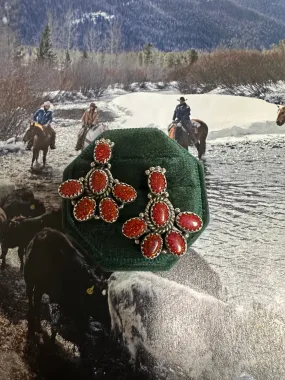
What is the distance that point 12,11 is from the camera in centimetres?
134

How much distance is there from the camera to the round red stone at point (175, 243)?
3.61ft

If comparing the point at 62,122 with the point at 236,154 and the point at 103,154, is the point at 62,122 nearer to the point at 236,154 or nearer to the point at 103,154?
the point at 103,154

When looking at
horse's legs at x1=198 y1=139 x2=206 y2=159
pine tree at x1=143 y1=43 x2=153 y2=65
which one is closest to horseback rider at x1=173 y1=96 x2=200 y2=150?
horse's legs at x1=198 y1=139 x2=206 y2=159

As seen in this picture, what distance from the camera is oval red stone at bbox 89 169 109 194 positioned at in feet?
3.73

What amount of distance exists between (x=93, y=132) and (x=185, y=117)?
270mm

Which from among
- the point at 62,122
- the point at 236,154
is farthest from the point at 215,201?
the point at 62,122

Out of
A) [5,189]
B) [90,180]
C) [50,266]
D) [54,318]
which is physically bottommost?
[54,318]

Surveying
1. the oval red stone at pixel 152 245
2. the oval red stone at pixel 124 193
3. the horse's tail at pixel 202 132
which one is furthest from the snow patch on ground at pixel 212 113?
the oval red stone at pixel 152 245

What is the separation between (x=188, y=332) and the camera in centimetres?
122

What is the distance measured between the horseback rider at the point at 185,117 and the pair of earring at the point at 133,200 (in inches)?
7.6

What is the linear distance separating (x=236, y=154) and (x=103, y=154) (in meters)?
0.38

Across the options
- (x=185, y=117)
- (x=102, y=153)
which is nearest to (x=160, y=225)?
(x=102, y=153)

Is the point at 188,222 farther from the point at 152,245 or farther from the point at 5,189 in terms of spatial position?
the point at 5,189

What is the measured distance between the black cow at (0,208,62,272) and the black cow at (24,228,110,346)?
17 millimetres
